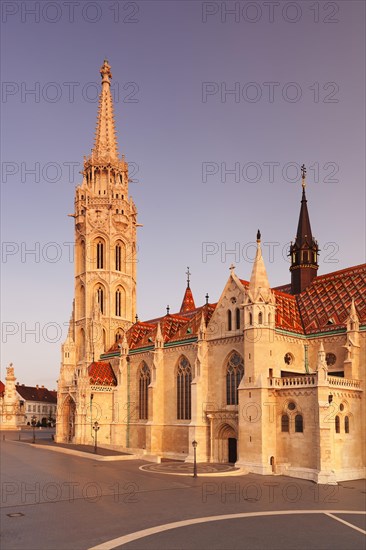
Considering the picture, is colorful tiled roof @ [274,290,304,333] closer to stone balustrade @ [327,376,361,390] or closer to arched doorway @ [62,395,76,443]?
stone balustrade @ [327,376,361,390]

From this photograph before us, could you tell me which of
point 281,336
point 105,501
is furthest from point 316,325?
point 105,501

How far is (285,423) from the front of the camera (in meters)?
44.1

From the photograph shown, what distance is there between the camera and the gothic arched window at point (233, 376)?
50125 mm

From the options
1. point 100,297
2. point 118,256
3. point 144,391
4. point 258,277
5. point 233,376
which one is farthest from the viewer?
point 118,256

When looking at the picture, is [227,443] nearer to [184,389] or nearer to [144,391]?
[184,389]

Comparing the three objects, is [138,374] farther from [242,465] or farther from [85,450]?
[242,465]

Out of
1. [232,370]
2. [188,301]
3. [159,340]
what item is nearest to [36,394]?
[188,301]

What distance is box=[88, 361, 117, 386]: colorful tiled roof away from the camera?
6738 centimetres

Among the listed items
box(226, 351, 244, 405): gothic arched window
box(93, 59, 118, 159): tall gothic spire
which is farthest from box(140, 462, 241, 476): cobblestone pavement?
box(93, 59, 118, 159): tall gothic spire

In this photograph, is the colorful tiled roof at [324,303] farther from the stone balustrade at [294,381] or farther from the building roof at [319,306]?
the stone balustrade at [294,381]

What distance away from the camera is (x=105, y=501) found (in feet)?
98.5

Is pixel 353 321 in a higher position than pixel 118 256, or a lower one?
lower

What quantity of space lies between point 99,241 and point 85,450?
109 feet

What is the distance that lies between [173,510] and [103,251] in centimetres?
5680
